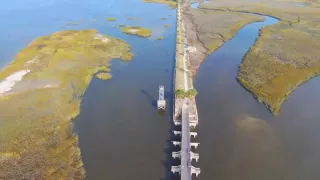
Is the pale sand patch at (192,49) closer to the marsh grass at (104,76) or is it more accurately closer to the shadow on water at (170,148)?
the shadow on water at (170,148)

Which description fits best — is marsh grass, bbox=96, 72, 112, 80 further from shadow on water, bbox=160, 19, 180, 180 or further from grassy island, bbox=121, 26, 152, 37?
grassy island, bbox=121, 26, 152, 37

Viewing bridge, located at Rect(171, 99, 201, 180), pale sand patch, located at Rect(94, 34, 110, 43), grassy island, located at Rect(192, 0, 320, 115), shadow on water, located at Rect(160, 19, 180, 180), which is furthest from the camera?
pale sand patch, located at Rect(94, 34, 110, 43)

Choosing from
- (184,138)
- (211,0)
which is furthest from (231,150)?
(211,0)

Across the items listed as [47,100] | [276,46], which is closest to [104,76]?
[47,100]

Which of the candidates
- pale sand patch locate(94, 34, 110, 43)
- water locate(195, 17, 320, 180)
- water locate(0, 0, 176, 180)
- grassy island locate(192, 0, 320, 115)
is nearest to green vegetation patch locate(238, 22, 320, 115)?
grassy island locate(192, 0, 320, 115)

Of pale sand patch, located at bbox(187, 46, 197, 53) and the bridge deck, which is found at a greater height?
pale sand patch, located at bbox(187, 46, 197, 53)

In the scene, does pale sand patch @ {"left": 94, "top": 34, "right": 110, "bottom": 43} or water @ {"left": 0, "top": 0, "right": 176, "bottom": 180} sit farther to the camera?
pale sand patch @ {"left": 94, "top": 34, "right": 110, "bottom": 43}

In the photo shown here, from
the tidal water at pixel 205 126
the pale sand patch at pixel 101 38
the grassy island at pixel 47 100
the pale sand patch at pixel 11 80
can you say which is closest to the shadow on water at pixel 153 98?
the tidal water at pixel 205 126

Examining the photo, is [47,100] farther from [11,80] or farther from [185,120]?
[185,120]
